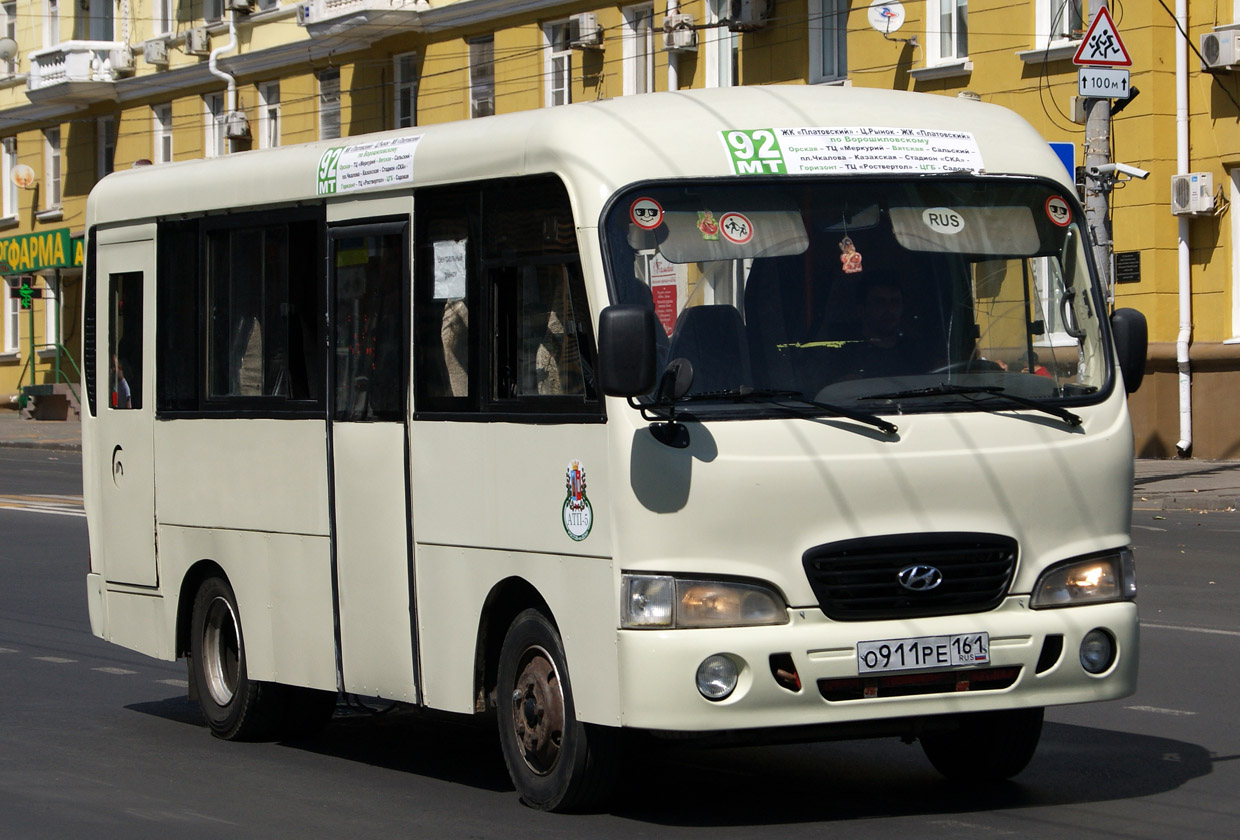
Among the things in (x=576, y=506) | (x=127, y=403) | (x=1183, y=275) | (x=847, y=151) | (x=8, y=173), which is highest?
(x=8, y=173)

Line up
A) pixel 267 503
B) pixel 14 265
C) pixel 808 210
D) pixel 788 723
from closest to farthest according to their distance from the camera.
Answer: pixel 788 723 → pixel 808 210 → pixel 267 503 → pixel 14 265

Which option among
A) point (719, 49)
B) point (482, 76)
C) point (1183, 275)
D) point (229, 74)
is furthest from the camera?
point (229, 74)

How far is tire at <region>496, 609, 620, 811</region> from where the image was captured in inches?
272

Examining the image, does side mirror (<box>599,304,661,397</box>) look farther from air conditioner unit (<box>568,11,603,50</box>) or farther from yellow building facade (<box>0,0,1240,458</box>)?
air conditioner unit (<box>568,11,603,50</box>)

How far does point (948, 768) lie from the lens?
7.77 m

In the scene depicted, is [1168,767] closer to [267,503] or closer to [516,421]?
[516,421]

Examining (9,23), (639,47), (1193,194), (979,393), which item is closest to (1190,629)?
(979,393)

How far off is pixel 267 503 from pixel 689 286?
2.73 m

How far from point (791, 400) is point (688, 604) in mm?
747

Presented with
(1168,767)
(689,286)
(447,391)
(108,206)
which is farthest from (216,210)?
(1168,767)

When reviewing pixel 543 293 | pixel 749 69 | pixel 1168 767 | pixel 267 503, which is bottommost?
pixel 1168 767

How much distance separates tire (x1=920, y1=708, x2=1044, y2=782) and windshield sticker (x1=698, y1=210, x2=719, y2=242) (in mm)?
1921

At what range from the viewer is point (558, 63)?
36.1m

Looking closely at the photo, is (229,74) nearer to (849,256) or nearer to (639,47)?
(639,47)
